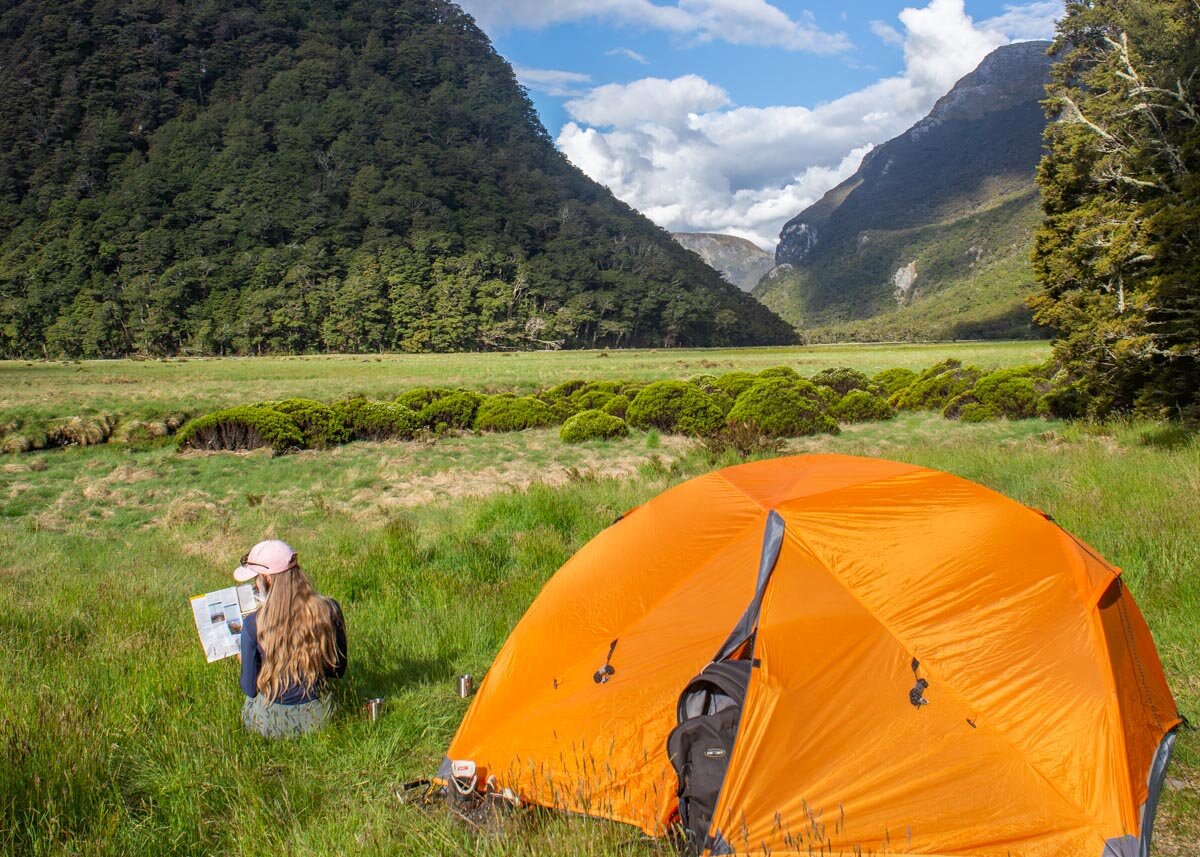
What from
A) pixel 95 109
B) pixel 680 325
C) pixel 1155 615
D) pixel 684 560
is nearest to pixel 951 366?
pixel 1155 615

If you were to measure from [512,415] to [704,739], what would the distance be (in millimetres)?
16936

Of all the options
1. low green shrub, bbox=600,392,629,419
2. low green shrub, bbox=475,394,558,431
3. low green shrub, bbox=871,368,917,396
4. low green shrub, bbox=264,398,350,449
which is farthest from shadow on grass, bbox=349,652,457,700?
low green shrub, bbox=871,368,917,396

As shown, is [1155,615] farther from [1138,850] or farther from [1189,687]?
[1138,850]

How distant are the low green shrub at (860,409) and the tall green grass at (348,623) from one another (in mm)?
6683

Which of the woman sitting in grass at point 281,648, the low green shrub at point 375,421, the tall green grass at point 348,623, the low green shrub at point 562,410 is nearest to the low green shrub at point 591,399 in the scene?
the low green shrub at point 562,410

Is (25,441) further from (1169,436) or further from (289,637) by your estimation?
(1169,436)

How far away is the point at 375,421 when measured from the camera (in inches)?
714

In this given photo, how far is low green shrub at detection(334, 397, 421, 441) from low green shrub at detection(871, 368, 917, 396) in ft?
50.4

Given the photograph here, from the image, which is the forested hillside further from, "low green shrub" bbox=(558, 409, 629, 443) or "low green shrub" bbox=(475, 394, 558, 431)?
"low green shrub" bbox=(558, 409, 629, 443)

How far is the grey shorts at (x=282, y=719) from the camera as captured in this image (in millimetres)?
3770

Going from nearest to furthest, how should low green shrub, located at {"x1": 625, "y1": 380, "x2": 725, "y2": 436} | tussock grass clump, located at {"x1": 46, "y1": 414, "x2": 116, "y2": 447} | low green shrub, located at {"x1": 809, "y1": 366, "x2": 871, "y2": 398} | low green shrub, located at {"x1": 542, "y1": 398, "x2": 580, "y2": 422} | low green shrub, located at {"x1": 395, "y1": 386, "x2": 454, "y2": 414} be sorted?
tussock grass clump, located at {"x1": 46, "y1": 414, "x2": 116, "y2": 447} < low green shrub, located at {"x1": 625, "y1": 380, "x2": 725, "y2": 436} < low green shrub, located at {"x1": 395, "y1": 386, "x2": 454, "y2": 414} < low green shrub, located at {"x1": 542, "y1": 398, "x2": 580, "y2": 422} < low green shrub, located at {"x1": 809, "y1": 366, "x2": 871, "y2": 398}

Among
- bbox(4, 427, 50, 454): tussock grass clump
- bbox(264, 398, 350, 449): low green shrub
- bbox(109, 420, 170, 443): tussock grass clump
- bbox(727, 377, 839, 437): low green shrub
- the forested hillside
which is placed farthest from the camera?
the forested hillside

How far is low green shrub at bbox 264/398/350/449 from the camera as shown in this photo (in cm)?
1694

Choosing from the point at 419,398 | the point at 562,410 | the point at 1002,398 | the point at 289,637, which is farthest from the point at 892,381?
the point at 289,637
